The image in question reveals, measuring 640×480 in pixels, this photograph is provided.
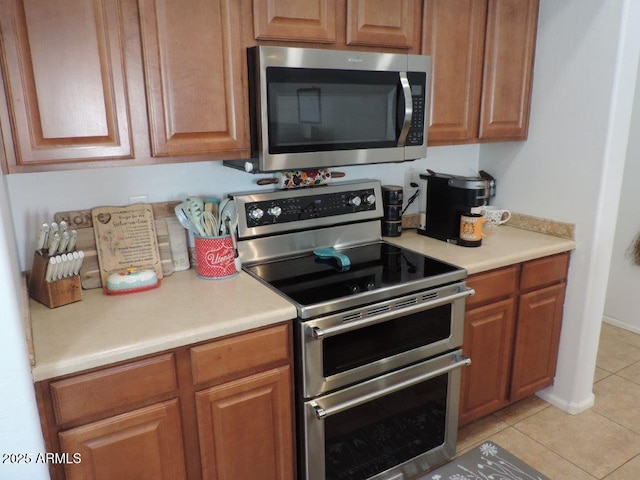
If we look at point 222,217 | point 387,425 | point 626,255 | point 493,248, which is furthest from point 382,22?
point 626,255

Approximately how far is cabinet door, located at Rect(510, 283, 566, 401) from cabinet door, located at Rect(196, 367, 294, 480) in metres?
1.21

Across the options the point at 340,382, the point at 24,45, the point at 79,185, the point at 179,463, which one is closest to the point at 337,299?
the point at 340,382

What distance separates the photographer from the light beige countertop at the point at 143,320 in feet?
4.18

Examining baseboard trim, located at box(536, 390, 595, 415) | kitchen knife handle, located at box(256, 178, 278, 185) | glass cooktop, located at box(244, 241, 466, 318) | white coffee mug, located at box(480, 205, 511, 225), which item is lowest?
baseboard trim, located at box(536, 390, 595, 415)

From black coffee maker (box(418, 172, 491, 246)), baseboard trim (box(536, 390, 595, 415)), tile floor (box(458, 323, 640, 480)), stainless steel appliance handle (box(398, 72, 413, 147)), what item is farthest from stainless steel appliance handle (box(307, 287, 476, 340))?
baseboard trim (box(536, 390, 595, 415))

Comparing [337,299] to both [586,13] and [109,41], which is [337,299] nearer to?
[109,41]

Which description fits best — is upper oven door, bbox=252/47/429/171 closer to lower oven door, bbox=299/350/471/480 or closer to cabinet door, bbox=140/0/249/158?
cabinet door, bbox=140/0/249/158

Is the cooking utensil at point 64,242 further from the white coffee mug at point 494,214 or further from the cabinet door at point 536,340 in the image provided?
the cabinet door at point 536,340

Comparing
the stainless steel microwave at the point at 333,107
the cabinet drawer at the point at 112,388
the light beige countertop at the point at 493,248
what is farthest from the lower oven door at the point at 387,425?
the stainless steel microwave at the point at 333,107

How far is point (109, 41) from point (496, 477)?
212 centimetres

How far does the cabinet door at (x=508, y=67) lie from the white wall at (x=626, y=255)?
125 centimetres

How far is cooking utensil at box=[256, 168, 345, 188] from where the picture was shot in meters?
2.01

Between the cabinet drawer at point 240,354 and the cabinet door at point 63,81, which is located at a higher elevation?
the cabinet door at point 63,81

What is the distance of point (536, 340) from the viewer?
7.59 feet
